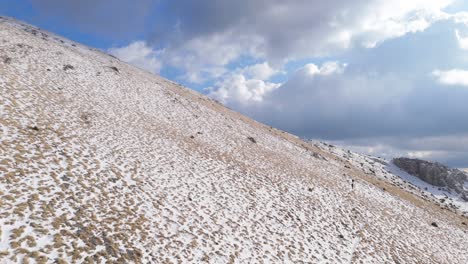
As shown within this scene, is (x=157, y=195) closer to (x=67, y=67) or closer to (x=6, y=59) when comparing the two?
(x=6, y=59)

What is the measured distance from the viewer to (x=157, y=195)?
16.2 m

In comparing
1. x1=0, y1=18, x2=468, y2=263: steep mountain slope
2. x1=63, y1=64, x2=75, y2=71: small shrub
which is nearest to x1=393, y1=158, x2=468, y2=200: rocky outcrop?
x1=0, y1=18, x2=468, y2=263: steep mountain slope

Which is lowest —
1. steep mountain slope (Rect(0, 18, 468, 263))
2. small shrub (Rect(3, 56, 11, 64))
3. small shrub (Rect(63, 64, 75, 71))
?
steep mountain slope (Rect(0, 18, 468, 263))

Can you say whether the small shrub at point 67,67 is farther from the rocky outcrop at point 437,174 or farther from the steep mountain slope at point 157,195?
the rocky outcrop at point 437,174

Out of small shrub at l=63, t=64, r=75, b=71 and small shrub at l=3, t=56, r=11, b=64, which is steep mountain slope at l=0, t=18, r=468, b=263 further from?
small shrub at l=63, t=64, r=75, b=71

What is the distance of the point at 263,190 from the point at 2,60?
27958 mm

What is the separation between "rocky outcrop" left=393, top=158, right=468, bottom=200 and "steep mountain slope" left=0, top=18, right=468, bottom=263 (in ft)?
119

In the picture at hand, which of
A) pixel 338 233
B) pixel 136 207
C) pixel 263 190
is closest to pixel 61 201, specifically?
pixel 136 207

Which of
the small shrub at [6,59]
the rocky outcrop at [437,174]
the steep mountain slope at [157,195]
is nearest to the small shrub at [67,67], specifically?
the steep mountain slope at [157,195]

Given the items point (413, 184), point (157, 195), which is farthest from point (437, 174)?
point (157, 195)

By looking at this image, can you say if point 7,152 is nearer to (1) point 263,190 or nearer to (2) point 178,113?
(1) point 263,190

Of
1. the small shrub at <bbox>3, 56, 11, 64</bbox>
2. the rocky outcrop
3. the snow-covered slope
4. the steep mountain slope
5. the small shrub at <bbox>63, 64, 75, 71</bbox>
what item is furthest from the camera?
the rocky outcrop

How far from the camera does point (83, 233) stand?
11312 mm

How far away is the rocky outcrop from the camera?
2454 inches
